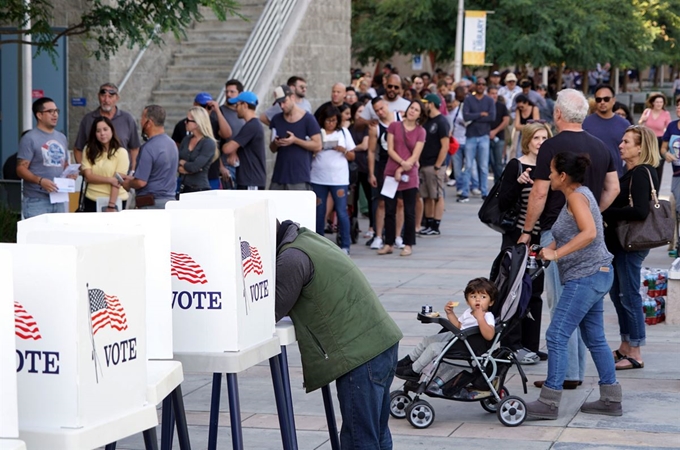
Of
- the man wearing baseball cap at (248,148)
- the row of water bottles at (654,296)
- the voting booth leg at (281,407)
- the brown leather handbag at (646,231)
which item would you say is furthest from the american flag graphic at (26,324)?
the man wearing baseball cap at (248,148)

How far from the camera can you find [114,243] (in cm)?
386

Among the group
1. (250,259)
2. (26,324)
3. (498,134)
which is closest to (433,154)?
(498,134)

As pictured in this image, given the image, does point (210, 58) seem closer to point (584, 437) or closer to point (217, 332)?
point (584, 437)

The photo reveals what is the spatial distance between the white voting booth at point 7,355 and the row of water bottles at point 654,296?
796 centimetres

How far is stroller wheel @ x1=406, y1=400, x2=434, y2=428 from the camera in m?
7.37

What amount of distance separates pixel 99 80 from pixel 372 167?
231 inches

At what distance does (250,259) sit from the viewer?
5.11m

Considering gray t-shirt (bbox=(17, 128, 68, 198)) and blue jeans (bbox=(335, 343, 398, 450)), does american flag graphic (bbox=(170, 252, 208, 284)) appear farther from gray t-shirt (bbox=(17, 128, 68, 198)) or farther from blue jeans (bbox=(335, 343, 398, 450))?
gray t-shirt (bbox=(17, 128, 68, 198))

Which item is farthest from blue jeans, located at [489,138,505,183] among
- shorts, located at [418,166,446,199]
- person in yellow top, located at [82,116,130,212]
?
person in yellow top, located at [82,116,130,212]

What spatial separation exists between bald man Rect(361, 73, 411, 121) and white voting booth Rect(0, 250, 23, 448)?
13.2 meters

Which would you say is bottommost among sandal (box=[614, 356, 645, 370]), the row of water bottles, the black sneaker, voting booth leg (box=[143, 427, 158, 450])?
the black sneaker

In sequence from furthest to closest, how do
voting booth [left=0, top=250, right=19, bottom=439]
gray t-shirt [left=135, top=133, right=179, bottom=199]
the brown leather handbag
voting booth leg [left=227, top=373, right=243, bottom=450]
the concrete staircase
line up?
the concrete staircase, gray t-shirt [left=135, top=133, right=179, bottom=199], the brown leather handbag, voting booth leg [left=227, top=373, right=243, bottom=450], voting booth [left=0, top=250, right=19, bottom=439]

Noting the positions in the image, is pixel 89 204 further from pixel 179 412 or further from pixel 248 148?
pixel 179 412

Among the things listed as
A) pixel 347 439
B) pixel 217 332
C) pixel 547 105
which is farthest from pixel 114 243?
pixel 547 105
